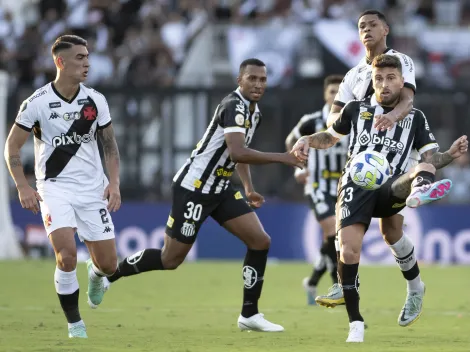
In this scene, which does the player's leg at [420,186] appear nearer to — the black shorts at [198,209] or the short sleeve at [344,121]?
the short sleeve at [344,121]

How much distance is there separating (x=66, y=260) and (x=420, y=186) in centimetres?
298

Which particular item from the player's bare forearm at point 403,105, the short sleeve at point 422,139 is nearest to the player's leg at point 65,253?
the player's bare forearm at point 403,105

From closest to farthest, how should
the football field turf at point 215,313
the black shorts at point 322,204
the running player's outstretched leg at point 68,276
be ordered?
the football field turf at point 215,313
the running player's outstretched leg at point 68,276
the black shorts at point 322,204

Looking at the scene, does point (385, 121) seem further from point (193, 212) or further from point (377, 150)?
point (193, 212)

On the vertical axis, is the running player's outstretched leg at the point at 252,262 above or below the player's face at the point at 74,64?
below

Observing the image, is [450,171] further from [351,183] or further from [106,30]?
[351,183]

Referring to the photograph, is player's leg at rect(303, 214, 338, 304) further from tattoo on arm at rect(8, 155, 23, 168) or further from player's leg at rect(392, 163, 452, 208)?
tattoo on arm at rect(8, 155, 23, 168)

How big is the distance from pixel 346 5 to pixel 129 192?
7440 millimetres

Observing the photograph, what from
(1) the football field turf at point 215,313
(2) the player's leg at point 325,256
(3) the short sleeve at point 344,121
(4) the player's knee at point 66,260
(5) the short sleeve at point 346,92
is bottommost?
(1) the football field turf at point 215,313

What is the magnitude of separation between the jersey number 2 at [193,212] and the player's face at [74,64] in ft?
5.59

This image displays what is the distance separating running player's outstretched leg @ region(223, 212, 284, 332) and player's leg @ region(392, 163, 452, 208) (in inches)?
68.4

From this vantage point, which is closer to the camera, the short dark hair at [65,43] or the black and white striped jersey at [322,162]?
the short dark hair at [65,43]

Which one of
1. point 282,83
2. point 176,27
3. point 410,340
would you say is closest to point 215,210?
point 410,340

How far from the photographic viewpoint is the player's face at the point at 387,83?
9.05 metres
